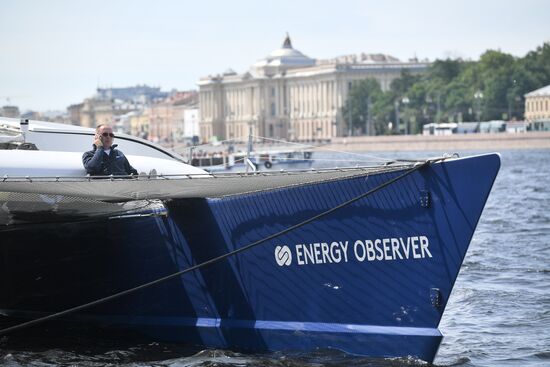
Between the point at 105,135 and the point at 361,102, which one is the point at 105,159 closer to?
the point at 105,135

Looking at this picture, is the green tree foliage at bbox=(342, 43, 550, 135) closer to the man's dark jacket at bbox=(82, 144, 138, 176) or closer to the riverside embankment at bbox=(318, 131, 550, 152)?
the riverside embankment at bbox=(318, 131, 550, 152)

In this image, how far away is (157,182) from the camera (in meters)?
13.4

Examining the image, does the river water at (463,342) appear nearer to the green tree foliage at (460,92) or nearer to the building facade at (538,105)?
the building facade at (538,105)

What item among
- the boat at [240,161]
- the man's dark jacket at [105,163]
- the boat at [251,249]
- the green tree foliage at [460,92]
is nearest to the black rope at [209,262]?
the boat at [251,249]

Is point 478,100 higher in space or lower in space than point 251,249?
lower

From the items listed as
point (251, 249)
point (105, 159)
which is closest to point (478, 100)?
point (105, 159)

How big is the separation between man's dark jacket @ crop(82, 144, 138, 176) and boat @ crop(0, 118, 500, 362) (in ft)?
0.82

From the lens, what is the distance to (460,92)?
145 m

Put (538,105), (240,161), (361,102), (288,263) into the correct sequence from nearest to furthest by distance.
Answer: (288,263)
(240,161)
(538,105)
(361,102)

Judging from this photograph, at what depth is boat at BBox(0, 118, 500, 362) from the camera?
1277 centimetres

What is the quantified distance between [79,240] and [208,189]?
1.43m

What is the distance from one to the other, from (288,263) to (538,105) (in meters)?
122

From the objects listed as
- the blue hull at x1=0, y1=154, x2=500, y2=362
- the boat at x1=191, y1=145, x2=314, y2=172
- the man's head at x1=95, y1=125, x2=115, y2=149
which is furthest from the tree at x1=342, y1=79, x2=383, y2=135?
the blue hull at x1=0, y1=154, x2=500, y2=362

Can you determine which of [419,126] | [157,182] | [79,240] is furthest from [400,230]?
[419,126]
